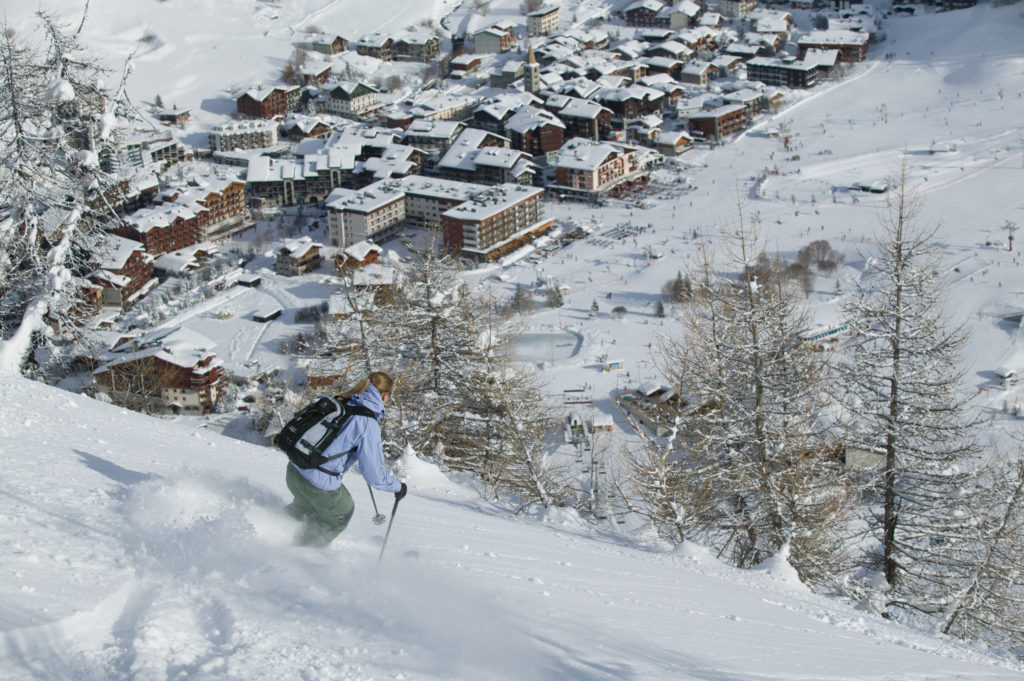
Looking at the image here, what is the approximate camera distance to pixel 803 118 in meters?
28.8

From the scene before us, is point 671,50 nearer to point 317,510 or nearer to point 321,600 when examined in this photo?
point 317,510

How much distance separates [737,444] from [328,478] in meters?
2.85

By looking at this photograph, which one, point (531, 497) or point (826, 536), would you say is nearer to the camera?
point (826, 536)

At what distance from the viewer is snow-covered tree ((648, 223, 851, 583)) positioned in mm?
4793

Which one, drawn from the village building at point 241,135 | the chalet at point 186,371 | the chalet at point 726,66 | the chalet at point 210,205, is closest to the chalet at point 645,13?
the chalet at point 726,66

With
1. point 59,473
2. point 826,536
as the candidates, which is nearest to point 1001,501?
point 826,536

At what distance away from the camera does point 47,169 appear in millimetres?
5906

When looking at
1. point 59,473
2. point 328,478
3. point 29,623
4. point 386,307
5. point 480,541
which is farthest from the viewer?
point 386,307

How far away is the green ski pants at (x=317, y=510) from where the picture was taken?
272 centimetres

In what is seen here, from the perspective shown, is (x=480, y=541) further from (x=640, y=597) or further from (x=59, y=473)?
(x=59, y=473)

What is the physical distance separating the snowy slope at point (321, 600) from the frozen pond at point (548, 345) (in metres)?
11.8

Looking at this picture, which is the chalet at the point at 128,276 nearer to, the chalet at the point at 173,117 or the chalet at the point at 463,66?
the chalet at the point at 173,117

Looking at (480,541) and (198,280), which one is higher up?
(198,280)

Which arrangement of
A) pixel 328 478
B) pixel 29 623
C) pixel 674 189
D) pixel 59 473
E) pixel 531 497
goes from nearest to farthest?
1. pixel 29 623
2. pixel 328 478
3. pixel 59 473
4. pixel 531 497
5. pixel 674 189
